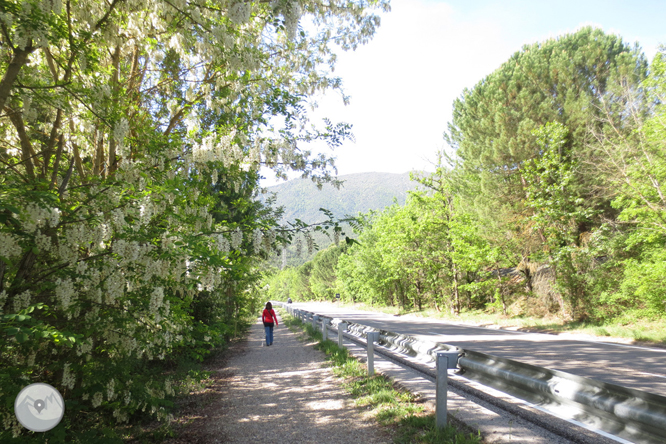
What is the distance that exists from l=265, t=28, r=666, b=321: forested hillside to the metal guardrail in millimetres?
11332

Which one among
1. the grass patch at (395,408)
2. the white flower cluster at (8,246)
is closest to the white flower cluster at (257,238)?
the white flower cluster at (8,246)

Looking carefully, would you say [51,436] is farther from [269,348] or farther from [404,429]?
[269,348]

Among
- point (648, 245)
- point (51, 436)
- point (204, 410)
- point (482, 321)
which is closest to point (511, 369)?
point (51, 436)

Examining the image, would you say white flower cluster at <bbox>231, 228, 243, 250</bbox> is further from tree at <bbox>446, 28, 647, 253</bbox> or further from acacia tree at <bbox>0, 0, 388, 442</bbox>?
tree at <bbox>446, 28, 647, 253</bbox>

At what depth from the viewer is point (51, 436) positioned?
270 cm

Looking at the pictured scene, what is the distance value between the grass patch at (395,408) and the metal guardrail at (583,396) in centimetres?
65

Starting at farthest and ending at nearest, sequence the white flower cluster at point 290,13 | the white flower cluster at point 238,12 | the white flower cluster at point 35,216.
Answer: the white flower cluster at point 290,13
the white flower cluster at point 238,12
the white flower cluster at point 35,216

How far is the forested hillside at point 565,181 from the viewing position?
1198cm

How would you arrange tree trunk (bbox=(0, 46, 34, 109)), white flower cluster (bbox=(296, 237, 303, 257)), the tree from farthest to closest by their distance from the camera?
1. the tree
2. white flower cluster (bbox=(296, 237, 303, 257))
3. tree trunk (bbox=(0, 46, 34, 109))

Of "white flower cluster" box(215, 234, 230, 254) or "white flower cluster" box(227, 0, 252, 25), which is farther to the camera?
"white flower cluster" box(215, 234, 230, 254)

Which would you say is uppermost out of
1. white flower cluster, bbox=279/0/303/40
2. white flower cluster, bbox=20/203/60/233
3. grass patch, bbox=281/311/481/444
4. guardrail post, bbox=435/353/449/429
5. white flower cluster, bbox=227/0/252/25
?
white flower cluster, bbox=279/0/303/40

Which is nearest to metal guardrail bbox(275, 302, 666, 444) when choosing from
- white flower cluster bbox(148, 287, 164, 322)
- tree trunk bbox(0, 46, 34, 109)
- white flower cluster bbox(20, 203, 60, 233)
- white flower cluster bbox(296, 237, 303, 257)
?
white flower cluster bbox(296, 237, 303, 257)

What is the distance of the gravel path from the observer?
4062mm

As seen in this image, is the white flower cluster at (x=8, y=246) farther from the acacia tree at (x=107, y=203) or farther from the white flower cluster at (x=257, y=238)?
the white flower cluster at (x=257, y=238)
